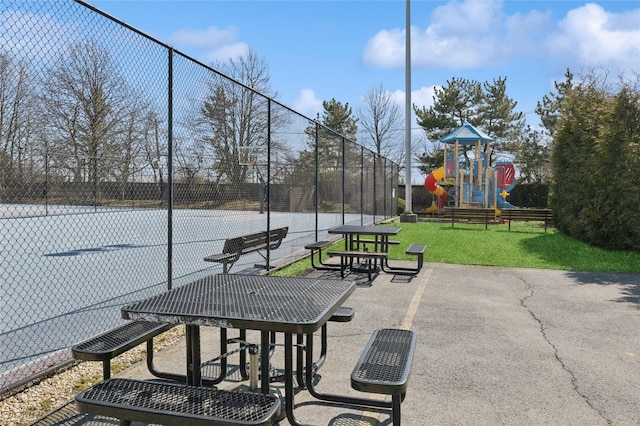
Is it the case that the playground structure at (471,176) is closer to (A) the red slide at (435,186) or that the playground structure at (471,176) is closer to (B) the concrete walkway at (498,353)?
(A) the red slide at (435,186)

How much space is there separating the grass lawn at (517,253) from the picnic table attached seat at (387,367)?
200 inches

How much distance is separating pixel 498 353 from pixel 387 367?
86.4 inches

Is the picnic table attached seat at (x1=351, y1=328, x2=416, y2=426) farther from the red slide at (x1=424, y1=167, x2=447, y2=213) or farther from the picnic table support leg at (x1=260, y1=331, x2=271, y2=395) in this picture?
the red slide at (x1=424, y1=167, x2=447, y2=213)

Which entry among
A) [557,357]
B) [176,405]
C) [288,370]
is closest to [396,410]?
[288,370]

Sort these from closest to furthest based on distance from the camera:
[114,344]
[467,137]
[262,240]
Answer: [114,344]
[262,240]
[467,137]

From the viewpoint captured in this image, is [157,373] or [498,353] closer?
[157,373]

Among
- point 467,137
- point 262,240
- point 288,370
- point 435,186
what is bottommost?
point 288,370

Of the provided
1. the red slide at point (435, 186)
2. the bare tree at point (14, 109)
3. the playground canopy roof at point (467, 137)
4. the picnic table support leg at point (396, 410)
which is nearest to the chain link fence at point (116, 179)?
the bare tree at point (14, 109)

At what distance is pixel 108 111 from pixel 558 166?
1483 centimetres

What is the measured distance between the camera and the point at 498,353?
457 cm

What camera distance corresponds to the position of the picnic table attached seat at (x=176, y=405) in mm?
2203

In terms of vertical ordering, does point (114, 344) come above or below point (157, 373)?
above

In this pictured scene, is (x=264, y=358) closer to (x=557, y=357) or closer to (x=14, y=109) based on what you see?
(x=14, y=109)

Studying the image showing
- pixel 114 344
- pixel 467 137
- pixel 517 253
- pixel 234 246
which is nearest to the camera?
pixel 114 344
